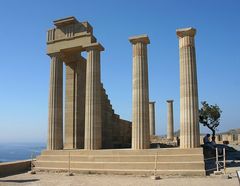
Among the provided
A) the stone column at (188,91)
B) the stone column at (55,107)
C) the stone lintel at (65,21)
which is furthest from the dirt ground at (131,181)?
the stone lintel at (65,21)

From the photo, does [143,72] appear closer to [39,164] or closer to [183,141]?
[183,141]

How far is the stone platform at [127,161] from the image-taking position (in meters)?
20.9

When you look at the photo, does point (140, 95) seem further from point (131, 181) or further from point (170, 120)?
point (170, 120)

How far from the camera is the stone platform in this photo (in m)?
20.9

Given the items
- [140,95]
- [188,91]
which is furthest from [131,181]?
[188,91]

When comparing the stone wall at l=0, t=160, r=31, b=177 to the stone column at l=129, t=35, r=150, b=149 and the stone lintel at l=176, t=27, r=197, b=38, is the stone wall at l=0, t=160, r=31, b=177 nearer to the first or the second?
the stone column at l=129, t=35, r=150, b=149

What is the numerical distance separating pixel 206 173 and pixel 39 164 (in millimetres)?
14138

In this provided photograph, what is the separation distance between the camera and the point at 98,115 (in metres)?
26.3

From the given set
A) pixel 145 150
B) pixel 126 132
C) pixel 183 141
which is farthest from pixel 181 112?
pixel 126 132

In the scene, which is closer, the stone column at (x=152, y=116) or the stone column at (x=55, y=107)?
the stone column at (x=55, y=107)

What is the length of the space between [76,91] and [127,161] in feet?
34.7

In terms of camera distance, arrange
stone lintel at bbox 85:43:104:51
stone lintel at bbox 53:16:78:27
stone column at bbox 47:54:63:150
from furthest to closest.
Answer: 1. stone lintel at bbox 53:16:78:27
2. stone column at bbox 47:54:63:150
3. stone lintel at bbox 85:43:104:51

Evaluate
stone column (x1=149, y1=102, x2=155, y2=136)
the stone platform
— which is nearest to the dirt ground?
the stone platform

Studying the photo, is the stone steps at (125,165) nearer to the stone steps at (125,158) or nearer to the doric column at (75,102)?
the stone steps at (125,158)
